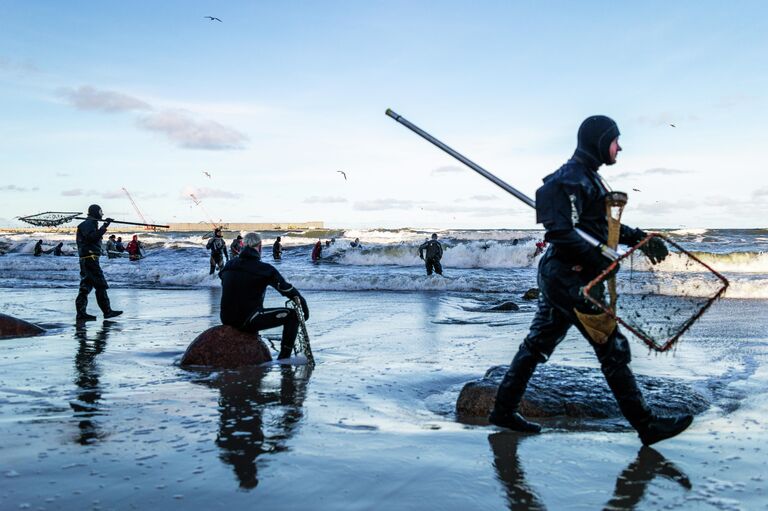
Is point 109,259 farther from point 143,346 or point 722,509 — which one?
point 722,509

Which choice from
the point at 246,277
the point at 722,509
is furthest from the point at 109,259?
the point at 722,509

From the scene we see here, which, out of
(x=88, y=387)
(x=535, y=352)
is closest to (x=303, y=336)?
(x=88, y=387)

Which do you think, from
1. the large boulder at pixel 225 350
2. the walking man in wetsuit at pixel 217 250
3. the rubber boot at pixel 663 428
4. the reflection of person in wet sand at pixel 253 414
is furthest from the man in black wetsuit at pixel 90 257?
the walking man in wetsuit at pixel 217 250

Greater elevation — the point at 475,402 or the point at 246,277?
the point at 246,277

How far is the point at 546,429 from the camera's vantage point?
4762mm

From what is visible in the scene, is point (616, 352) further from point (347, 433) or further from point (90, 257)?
point (90, 257)

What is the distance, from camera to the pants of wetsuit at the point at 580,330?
4.19m

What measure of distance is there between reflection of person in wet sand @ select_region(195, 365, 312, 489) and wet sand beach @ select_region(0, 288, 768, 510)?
0.02 metres

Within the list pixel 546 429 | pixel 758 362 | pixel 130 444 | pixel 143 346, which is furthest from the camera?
pixel 143 346

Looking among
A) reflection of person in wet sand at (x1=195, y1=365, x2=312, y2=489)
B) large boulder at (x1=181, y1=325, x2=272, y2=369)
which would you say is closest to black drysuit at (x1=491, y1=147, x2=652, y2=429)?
reflection of person in wet sand at (x1=195, y1=365, x2=312, y2=489)

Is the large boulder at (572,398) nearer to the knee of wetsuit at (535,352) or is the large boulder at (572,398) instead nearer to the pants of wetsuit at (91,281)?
the knee of wetsuit at (535,352)

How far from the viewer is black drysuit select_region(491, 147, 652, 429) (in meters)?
4.09

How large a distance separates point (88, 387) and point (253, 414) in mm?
1903

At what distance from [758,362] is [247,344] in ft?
17.9
